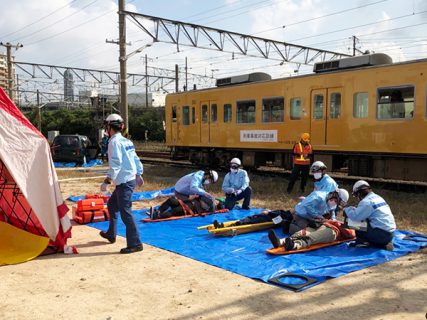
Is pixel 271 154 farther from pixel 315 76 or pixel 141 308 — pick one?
pixel 141 308

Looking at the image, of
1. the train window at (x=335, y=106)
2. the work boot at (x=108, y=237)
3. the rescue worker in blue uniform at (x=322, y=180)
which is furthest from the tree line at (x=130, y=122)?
the rescue worker in blue uniform at (x=322, y=180)

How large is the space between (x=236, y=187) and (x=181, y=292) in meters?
4.62

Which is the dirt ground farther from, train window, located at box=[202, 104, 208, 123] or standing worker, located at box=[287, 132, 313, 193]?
Answer: train window, located at box=[202, 104, 208, 123]

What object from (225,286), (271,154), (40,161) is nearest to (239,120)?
(271,154)

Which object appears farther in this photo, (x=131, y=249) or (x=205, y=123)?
(x=205, y=123)

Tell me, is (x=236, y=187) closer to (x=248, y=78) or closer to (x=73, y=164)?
(x=248, y=78)

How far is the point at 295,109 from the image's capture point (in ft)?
43.4

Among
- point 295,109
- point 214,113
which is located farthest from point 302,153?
point 214,113

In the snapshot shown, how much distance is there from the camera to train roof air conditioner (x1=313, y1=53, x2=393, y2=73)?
11.6 metres

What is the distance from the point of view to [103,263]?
547 centimetres

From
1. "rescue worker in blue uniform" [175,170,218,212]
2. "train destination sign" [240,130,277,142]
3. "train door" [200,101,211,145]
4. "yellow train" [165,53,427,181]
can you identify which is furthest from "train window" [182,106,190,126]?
"rescue worker in blue uniform" [175,170,218,212]

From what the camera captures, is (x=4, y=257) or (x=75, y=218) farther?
(x=75, y=218)

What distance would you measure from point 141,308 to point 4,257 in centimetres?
237

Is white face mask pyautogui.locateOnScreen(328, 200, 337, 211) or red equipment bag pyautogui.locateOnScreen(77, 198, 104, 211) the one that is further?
red equipment bag pyautogui.locateOnScreen(77, 198, 104, 211)
